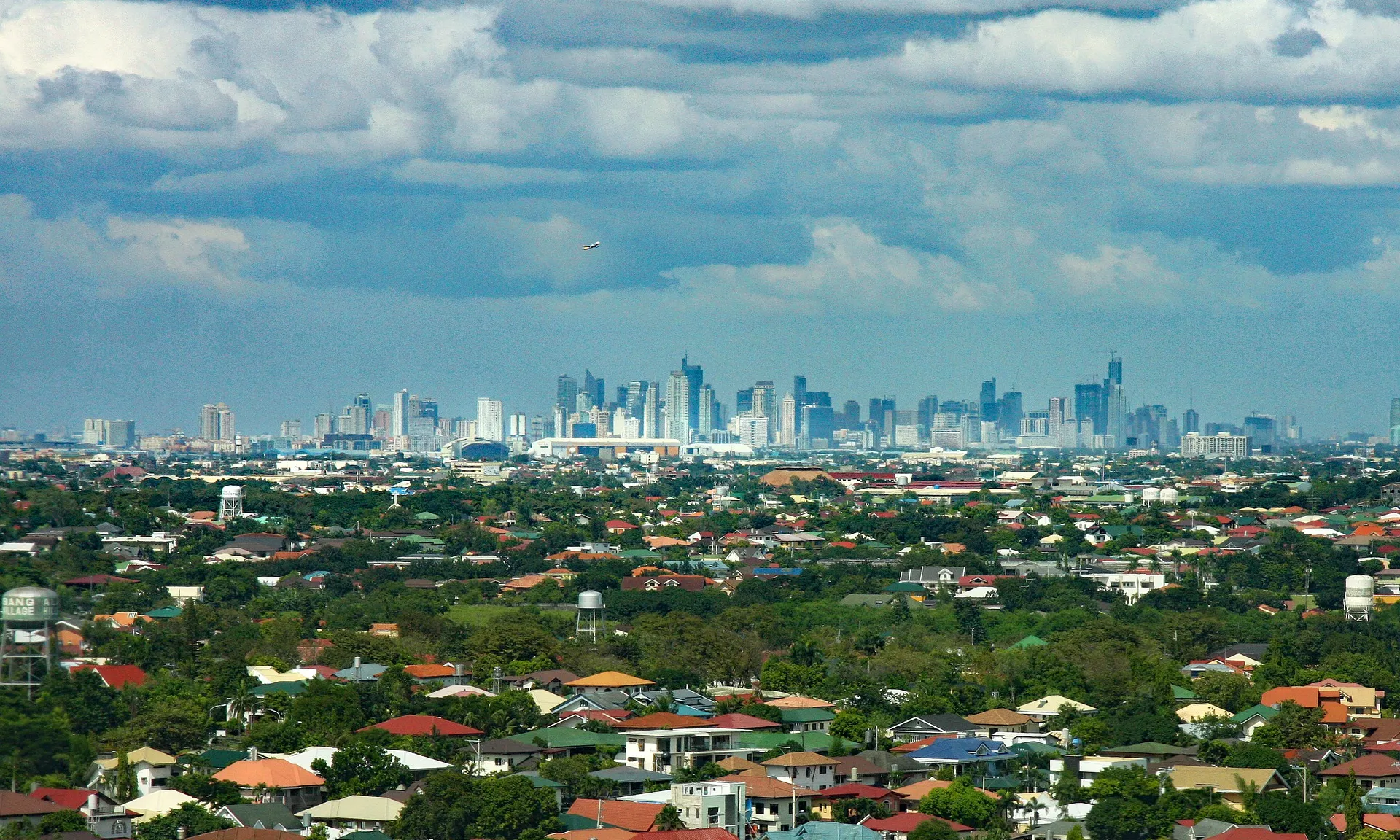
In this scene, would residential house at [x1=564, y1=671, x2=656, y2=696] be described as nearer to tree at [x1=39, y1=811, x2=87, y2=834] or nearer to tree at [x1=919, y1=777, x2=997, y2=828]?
tree at [x1=919, y1=777, x2=997, y2=828]

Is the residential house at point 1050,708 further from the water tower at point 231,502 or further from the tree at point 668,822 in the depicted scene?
the water tower at point 231,502

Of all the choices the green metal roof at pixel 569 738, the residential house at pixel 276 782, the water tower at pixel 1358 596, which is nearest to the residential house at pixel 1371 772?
the green metal roof at pixel 569 738

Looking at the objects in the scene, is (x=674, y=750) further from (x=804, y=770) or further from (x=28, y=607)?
(x=28, y=607)

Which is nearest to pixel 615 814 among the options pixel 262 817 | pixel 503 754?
pixel 262 817

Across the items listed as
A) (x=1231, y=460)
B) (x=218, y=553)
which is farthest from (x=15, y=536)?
(x=1231, y=460)

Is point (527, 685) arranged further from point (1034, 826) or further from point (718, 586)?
point (718, 586)

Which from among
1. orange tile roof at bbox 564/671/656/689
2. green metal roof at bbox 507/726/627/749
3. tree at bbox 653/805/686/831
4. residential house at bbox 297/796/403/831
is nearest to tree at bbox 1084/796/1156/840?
tree at bbox 653/805/686/831
